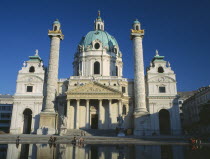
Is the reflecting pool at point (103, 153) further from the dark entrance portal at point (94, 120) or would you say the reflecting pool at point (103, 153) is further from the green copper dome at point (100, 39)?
the green copper dome at point (100, 39)

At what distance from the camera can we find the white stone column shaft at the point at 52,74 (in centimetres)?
4191

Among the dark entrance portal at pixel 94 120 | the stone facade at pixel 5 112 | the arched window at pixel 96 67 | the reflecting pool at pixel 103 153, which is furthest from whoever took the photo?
the stone facade at pixel 5 112

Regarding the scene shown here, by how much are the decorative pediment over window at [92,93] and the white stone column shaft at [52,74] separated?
383cm

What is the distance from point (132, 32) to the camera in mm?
46844

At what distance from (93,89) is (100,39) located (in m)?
18.5

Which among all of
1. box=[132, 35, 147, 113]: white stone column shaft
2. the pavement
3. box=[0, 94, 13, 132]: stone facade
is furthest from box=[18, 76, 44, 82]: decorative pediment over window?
box=[132, 35, 147, 113]: white stone column shaft

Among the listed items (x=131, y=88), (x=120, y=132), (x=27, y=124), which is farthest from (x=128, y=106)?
Answer: (x=27, y=124)

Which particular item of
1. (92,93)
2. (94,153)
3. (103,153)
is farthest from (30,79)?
(103,153)

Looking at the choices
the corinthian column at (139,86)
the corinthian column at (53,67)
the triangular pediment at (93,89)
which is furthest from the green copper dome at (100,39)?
the triangular pediment at (93,89)

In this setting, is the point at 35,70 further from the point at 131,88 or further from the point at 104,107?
the point at 131,88

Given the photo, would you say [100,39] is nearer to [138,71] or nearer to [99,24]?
[99,24]

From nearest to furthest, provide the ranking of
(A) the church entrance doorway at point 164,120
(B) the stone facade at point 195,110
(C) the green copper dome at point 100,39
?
(A) the church entrance doorway at point 164,120
(B) the stone facade at point 195,110
(C) the green copper dome at point 100,39

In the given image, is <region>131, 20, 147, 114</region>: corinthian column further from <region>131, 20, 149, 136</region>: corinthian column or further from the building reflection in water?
the building reflection in water

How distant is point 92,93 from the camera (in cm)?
4566
